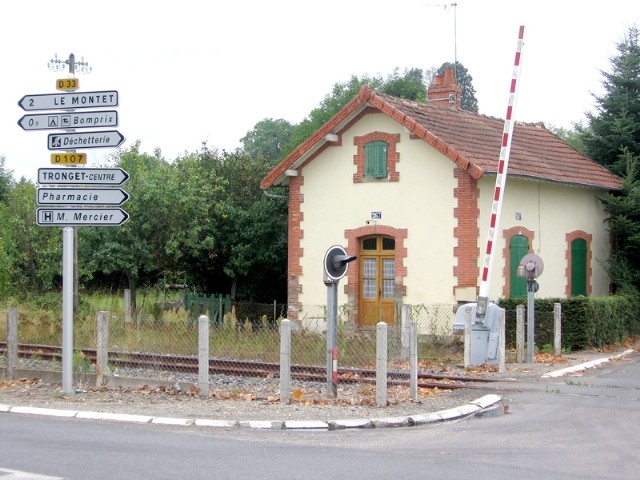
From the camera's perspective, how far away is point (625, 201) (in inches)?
1048

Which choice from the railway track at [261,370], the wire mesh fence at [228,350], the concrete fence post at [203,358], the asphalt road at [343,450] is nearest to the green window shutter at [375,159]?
the wire mesh fence at [228,350]

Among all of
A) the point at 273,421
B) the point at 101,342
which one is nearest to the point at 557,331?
the point at 101,342

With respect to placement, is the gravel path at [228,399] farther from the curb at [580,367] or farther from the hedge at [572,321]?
the hedge at [572,321]

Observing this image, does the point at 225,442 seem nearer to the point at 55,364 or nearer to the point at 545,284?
the point at 55,364

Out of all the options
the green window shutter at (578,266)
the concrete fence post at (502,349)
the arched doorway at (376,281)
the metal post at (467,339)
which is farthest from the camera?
the green window shutter at (578,266)

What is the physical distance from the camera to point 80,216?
1345 cm

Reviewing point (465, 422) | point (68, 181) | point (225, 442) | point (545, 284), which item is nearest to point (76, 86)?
point (68, 181)

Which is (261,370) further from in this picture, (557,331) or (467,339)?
(557,331)

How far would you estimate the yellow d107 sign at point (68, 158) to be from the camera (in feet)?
44.8

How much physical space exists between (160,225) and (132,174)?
85.8 inches

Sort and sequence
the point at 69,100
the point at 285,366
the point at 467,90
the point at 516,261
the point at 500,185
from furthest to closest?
1. the point at 467,90
2. the point at 516,261
3. the point at 500,185
4. the point at 69,100
5. the point at 285,366

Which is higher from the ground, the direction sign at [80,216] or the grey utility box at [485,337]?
the direction sign at [80,216]

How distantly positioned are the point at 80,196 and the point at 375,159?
39.0 ft

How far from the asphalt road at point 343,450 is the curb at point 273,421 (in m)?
0.17
